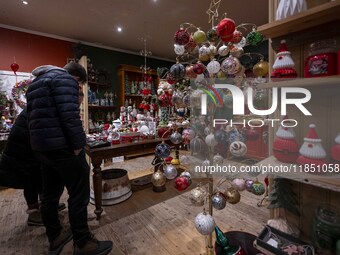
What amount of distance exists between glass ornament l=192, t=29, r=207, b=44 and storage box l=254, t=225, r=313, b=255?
105 centimetres

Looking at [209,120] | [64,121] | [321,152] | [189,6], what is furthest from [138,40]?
[321,152]

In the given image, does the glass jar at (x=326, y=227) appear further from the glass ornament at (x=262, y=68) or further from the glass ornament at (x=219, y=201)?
the glass ornament at (x=262, y=68)

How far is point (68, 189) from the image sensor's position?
1.45 m

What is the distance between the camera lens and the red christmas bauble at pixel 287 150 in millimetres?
819

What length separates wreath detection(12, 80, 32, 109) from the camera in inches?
124

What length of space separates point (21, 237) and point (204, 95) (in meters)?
2.00

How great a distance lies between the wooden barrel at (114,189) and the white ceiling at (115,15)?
2.25 metres

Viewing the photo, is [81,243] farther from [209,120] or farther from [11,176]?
[209,120]

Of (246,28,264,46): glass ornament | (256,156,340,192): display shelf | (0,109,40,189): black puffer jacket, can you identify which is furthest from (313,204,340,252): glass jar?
(0,109,40,189): black puffer jacket

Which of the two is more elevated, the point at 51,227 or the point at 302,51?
the point at 302,51

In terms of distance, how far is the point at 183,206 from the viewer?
88.3 inches

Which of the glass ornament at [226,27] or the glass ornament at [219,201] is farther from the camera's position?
the glass ornament at [219,201]

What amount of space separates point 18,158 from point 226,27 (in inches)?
77.7

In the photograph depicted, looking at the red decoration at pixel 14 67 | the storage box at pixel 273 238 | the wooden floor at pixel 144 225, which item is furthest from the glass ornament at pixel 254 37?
the red decoration at pixel 14 67
